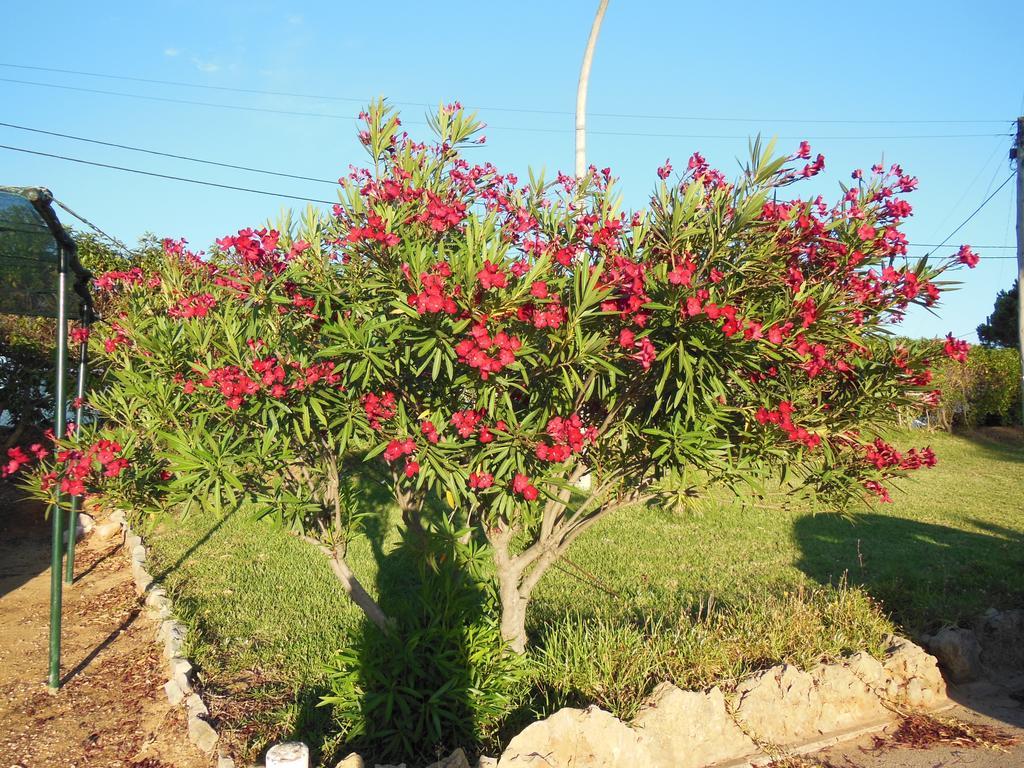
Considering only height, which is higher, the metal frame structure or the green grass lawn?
the metal frame structure

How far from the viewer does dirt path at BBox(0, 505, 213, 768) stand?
13.3 feet

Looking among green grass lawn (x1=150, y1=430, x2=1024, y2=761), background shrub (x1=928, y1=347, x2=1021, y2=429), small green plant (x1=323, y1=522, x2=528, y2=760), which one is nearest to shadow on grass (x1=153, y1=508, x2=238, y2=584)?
green grass lawn (x1=150, y1=430, x2=1024, y2=761)

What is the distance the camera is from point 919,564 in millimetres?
7773

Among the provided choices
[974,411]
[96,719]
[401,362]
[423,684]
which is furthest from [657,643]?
[974,411]

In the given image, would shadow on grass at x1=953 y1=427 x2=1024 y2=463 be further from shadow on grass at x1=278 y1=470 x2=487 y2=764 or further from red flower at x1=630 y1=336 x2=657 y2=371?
red flower at x1=630 y1=336 x2=657 y2=371

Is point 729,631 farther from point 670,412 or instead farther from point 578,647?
point 670,412

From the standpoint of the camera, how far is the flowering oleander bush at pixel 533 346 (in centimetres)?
311

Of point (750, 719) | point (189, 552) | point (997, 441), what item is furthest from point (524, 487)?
point (997, 441)

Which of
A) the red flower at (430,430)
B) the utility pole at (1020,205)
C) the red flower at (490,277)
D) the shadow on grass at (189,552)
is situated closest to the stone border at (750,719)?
the red flower at (430,430)

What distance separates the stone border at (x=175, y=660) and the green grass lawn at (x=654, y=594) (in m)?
0.13

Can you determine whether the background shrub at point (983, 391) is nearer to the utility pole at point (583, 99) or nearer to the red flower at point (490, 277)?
the utility pole at point (583, 99)

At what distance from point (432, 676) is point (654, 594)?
302 cm

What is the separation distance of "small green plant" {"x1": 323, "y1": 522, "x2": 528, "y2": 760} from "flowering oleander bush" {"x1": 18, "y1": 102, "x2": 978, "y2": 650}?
0.57m

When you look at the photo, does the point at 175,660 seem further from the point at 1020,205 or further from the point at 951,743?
the point at 1020,205
